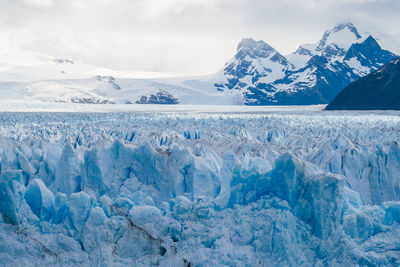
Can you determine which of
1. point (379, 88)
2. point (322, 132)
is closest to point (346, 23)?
point (379, 88)

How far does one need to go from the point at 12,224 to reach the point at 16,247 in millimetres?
289

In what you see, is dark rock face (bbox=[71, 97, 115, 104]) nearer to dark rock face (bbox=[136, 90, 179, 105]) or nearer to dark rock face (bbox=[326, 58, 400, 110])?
dark rock face (bbox=[136, 90, 179, 105])

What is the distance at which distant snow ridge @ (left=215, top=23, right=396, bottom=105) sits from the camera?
104 metres

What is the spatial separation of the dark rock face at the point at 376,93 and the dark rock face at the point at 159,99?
1019 inches

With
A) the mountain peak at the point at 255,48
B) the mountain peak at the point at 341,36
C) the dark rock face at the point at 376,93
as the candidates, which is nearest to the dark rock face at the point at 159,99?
the dark rock face at the point at 376,93

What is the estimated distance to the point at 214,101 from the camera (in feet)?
237

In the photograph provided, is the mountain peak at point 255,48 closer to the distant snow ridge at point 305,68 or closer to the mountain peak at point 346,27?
the distant snow ridge at point 305,68

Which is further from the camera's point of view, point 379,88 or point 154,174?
point 379,88

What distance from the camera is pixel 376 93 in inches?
1939

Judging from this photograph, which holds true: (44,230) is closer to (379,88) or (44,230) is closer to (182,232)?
(182,232)

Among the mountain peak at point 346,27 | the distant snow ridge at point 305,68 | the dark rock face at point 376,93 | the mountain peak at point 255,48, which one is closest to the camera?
the dark rock face at point 376,93

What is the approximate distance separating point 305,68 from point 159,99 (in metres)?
58.3

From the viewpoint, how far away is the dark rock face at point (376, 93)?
46084 millimetres

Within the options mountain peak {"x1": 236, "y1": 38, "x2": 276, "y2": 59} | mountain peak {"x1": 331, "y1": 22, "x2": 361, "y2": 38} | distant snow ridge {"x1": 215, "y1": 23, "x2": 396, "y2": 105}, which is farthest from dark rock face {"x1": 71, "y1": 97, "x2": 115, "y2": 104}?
mountain peak {"x1": 331, "y1": 22, "x2": 361, "y2": 38}
